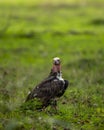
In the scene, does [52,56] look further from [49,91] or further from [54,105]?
[49,91]

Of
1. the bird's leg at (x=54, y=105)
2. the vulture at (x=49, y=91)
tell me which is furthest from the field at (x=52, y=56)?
the vulture at (x=49, y=91)

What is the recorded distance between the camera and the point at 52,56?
24.9 meters

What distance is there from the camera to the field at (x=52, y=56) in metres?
11.6

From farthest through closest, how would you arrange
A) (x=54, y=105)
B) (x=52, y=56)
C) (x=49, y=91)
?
A: (x=52, y=56) < (x=54, y=105) < (x=49, y=91)

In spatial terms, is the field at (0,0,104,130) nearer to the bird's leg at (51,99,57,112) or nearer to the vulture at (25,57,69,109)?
the bird's leg at (51,99,57,112)

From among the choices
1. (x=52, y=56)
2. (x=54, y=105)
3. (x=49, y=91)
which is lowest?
(x=54, y=105)

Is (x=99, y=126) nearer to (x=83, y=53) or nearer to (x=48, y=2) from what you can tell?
(x=83, y=53)

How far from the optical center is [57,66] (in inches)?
507

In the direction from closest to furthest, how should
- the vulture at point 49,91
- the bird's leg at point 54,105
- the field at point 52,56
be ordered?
the field at point 52,56 → the vulture at point 49,91 → the bird's leg at point 54,105

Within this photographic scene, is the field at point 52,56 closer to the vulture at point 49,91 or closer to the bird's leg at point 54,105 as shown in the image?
the bird's leg at point 54,105

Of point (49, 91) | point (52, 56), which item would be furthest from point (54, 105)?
point (52, 56)

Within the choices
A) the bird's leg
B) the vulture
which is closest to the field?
the bird's leg

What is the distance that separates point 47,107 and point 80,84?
3849 mm

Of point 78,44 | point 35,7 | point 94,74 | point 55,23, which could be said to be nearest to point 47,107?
point 94,74
